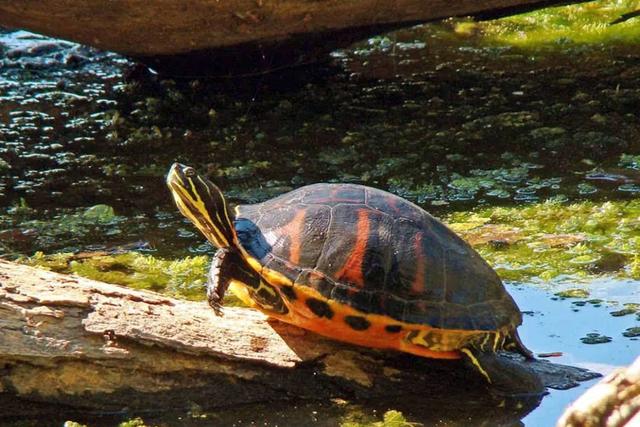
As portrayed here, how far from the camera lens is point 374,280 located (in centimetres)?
356

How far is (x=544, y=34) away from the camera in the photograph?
9.12 metres

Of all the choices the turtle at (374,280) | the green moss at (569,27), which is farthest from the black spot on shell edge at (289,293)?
the green moss at (569,27)

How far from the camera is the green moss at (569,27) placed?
884 centimetres

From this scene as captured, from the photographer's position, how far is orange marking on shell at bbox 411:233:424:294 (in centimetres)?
356

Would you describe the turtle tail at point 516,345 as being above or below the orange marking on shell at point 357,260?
below

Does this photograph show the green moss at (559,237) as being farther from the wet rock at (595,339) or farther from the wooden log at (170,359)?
the wooden log at (170,359)

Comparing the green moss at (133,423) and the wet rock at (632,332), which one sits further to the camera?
the wet rock at (632,332)

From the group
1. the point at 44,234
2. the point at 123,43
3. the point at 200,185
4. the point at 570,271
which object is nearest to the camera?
the point at 200,185

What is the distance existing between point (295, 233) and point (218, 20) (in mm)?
3536

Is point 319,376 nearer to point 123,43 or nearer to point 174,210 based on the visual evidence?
point 174,210

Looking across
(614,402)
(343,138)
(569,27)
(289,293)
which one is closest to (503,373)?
(289,293)

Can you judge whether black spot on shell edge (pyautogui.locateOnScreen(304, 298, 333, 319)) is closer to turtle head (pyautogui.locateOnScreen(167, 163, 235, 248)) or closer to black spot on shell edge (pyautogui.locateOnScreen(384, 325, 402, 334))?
black spot on shell edge (pyautogui.locateOnScreen(384, 325, 402, 334))

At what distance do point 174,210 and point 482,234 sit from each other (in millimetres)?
1865

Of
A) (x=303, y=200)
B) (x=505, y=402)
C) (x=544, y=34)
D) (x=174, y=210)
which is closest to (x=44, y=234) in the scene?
(x=174, y=210)
